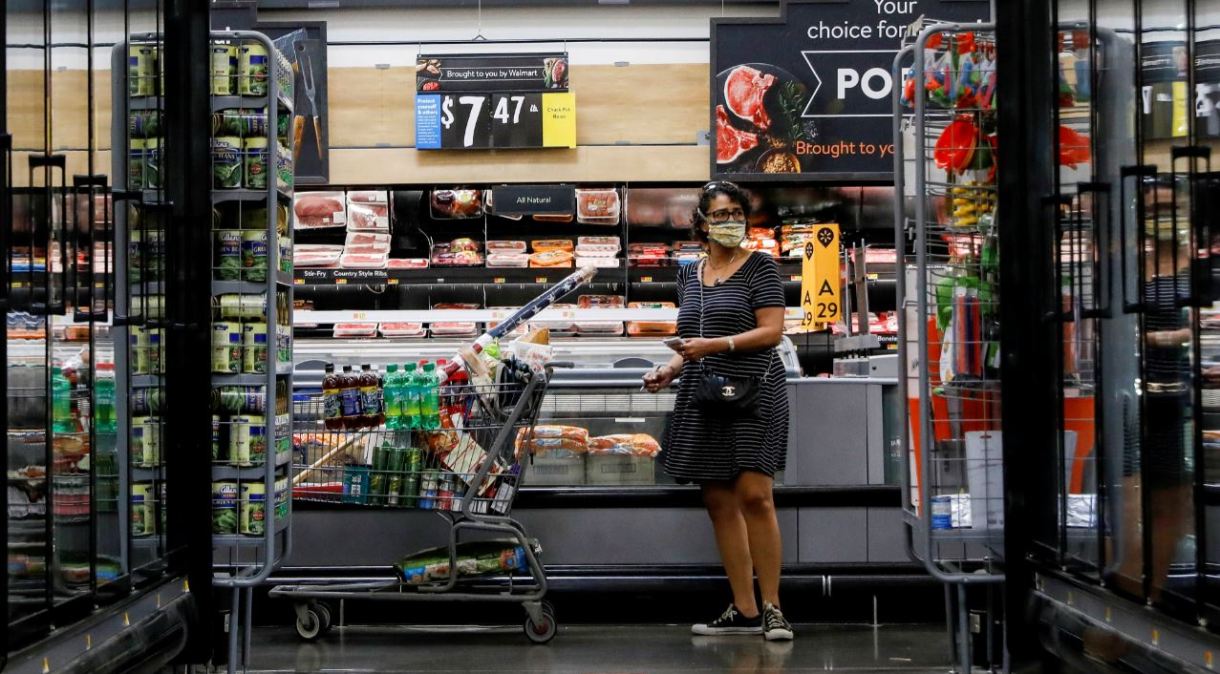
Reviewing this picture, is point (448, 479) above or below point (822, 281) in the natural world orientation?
below

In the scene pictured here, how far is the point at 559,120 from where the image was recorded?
900cm

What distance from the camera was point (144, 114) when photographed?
333cm

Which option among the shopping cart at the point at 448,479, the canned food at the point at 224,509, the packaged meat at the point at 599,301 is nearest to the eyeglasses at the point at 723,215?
the shopping cart at the point at 448,479

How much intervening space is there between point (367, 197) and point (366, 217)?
0.13 meters

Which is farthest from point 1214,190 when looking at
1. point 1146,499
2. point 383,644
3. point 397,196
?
point 397,196

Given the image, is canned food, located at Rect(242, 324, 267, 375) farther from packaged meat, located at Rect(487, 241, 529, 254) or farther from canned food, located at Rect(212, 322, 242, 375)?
packaged meat, located at Rect(487, 241, 529, 254)

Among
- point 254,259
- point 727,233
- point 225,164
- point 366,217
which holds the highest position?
point 366,217

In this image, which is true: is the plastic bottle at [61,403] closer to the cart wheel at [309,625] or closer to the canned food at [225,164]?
the canned food at [225,164]

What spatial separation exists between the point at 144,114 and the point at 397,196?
6.17 meters

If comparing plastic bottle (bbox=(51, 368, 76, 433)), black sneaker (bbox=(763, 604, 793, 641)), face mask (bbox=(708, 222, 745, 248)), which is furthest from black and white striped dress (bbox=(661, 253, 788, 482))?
plastic bottle (bbox=(51, 368, 76, 433))

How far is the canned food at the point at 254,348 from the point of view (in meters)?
3.78

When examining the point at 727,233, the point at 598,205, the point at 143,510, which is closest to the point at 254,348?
the point at 143,510

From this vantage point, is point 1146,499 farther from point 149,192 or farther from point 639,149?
point 639,149

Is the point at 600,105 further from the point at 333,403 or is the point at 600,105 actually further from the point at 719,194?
the point at 333,403
